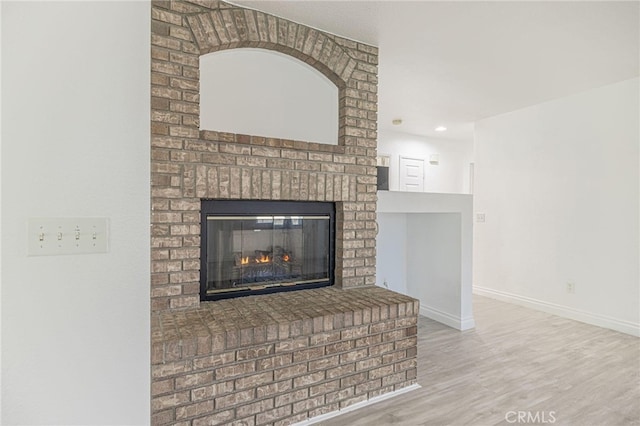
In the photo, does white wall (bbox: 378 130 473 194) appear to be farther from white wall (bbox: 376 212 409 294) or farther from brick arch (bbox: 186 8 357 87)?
brick arch (bbox: 186 8 357 87)

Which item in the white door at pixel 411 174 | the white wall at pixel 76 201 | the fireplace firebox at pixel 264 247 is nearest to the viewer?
the white wall at pixel 76 201

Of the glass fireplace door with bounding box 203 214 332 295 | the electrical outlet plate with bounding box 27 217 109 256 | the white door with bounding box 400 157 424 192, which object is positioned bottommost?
the glass fireplace door with bounding box 203 214 332 295

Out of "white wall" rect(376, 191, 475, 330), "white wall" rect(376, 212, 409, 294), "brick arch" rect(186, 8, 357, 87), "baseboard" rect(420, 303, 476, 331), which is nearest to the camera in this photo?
"brick arch" rect(186, 8, 357, 87)

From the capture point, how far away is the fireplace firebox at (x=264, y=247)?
2283 millimetres

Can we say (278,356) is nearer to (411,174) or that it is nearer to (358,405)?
(358,405)

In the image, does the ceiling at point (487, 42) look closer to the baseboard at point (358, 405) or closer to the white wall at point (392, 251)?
the white wall at point (392, 251)

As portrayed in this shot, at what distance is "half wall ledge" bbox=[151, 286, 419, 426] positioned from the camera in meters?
1.70

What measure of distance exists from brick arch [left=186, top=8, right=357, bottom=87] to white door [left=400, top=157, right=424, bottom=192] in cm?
363

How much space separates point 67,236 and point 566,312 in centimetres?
460

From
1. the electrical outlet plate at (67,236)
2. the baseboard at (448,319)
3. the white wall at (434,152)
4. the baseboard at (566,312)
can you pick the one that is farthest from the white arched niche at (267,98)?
the baseboard at (566,312)

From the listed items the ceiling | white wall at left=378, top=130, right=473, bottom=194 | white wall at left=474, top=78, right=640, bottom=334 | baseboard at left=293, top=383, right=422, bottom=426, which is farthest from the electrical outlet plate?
white wall at left=378, top=130, right=473, bottom=194

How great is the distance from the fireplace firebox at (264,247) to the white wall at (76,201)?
79 centimetres

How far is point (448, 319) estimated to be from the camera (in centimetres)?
359

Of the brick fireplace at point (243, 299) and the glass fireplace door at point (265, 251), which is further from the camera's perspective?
the glass fireplace door at point (265, 251)
